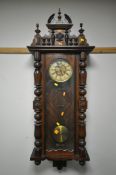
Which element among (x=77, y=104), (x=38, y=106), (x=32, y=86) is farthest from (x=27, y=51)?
(x=77, y=104)

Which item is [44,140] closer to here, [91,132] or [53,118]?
[53,118]

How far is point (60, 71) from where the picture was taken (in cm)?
142

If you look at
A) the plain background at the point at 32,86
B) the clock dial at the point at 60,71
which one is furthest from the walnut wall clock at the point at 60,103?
the plain background at the point at 32,86

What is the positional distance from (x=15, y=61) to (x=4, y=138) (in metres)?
0.60

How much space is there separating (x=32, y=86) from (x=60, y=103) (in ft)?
0.98

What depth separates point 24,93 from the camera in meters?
1.60

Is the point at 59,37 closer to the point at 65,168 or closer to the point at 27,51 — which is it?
the point at 27,51

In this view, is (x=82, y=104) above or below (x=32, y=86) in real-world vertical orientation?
below

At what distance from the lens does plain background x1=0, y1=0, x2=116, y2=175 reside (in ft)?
→ 5.24

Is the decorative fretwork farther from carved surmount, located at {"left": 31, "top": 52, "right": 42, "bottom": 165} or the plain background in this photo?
the plain background

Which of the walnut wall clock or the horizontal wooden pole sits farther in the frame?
the horizontal wooden pole

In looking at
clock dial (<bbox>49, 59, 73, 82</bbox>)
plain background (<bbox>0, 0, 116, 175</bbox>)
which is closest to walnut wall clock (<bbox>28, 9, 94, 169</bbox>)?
clock dial (<bbox>49, 59, 73, 82</bbox>)

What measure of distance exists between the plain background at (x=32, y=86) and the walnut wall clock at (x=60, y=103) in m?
0.20

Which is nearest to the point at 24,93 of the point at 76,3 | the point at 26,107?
the point at 26,107
